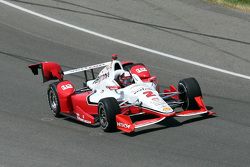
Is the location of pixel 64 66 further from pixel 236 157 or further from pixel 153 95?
pixel 236 157

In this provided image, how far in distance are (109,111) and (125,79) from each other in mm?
1165

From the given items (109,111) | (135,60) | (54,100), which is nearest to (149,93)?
(109,111)

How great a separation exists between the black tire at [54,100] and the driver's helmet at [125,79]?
130 cm

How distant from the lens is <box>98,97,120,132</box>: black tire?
12727 millimetres

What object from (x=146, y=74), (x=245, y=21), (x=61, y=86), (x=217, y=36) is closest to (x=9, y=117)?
(x=61, y=86)

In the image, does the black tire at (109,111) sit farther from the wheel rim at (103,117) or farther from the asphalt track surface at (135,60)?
the asphalt track surface at (135,60)

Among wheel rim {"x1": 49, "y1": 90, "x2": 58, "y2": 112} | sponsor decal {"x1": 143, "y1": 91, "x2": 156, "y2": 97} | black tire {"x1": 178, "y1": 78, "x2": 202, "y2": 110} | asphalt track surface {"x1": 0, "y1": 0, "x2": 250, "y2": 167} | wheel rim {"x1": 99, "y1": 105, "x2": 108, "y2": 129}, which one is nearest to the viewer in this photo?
asphalt track surface {"x1": 0, "y1": 0, "x2": 250, "y2": 167}

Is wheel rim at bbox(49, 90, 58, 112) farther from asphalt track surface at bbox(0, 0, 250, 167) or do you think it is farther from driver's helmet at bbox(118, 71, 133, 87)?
driver's helmet at bbox(118, 71, 133, 87)

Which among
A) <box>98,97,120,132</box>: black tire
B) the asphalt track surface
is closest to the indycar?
<box>98,97,120,132</box>: black tire

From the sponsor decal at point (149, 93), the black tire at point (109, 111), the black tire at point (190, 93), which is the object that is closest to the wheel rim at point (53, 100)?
the black tire at point (109, 111)

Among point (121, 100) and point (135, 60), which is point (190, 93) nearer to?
point (121, 100)

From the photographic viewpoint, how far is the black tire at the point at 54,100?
1413cm

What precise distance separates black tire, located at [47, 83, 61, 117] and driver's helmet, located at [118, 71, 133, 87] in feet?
4.28

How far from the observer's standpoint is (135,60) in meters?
18.0
